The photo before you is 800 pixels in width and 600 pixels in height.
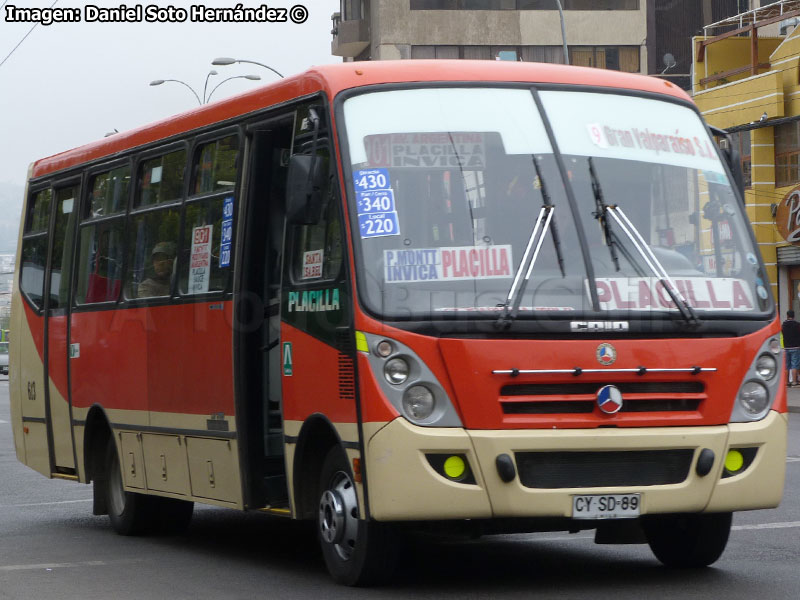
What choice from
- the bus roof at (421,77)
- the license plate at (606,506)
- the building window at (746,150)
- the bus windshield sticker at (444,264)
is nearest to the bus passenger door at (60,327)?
the bus roof at (421,77)

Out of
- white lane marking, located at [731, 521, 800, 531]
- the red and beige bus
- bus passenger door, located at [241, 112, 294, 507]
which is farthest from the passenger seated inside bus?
white lane marking, located at [731, 521, 800, 531]

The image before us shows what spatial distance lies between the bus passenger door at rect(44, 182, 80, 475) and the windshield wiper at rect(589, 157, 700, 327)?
18.7ft

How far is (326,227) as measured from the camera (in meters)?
8.81

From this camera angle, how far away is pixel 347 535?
8.62 meters

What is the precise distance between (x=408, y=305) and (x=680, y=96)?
7.74 feet

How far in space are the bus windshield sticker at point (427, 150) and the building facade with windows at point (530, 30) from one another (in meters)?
55.2

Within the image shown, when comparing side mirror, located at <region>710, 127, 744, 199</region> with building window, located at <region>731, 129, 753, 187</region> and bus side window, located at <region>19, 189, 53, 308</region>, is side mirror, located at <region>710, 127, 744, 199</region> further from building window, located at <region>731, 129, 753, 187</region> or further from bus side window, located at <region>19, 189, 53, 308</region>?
building window, located at <region>731, 129, 753, 187</region>

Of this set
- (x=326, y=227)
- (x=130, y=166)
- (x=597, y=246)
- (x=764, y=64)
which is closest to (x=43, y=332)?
(x=130, y=166)

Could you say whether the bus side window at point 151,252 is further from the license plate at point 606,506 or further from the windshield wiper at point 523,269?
the license plate at point 606,506

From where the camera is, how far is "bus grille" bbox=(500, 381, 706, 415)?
323 inches

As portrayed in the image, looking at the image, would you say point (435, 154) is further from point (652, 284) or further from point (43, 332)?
point (43, 332)

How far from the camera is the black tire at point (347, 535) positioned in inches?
332

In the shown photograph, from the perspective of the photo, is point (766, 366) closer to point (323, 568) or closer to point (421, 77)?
point (421, 77)

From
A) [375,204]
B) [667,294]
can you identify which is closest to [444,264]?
[375,204]
